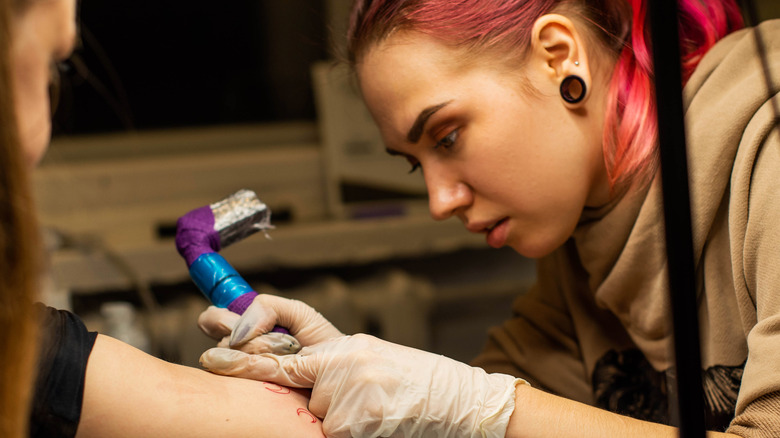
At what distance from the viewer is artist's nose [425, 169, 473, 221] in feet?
2.74

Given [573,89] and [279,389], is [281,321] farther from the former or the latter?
[573,89]

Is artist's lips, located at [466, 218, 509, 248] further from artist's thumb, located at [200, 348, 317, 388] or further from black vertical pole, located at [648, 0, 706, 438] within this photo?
black vertical pole, located at [648, 0, 706, 438]

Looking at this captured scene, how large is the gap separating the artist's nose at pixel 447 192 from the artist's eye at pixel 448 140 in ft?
0.12

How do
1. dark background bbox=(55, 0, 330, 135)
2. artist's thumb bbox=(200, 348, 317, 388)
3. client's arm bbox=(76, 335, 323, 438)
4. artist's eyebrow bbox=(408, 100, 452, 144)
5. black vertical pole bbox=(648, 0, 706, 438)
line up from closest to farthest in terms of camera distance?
black vertical pole bbox=(648, 0, 706, 438) → client's arm bbox=(76, 335, 323, 438) → artist's thumb bbox=(200, 348, 317, 388) → artist's eyebrow bbox=(408, 100, 452, 144) → dark background bbox=(55, 0, 330, 135)

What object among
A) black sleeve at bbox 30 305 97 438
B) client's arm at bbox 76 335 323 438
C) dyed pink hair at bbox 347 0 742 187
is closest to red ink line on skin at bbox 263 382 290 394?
client's arm at bbox 76 335 323 438

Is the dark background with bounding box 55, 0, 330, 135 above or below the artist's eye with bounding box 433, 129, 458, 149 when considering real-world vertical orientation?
above

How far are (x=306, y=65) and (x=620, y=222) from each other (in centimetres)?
147

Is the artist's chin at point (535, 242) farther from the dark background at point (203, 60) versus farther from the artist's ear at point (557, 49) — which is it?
the dark background at point (203, 60)

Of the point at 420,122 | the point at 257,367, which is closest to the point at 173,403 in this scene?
the point at 257,367

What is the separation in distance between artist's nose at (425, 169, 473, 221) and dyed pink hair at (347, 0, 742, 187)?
17cm

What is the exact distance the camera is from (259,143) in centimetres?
205

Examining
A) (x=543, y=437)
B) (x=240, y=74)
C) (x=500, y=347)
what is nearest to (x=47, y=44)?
(x=543, y=437)

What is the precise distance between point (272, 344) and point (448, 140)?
34 cm

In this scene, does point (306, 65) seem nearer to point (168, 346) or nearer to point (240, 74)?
point (240, 74)
